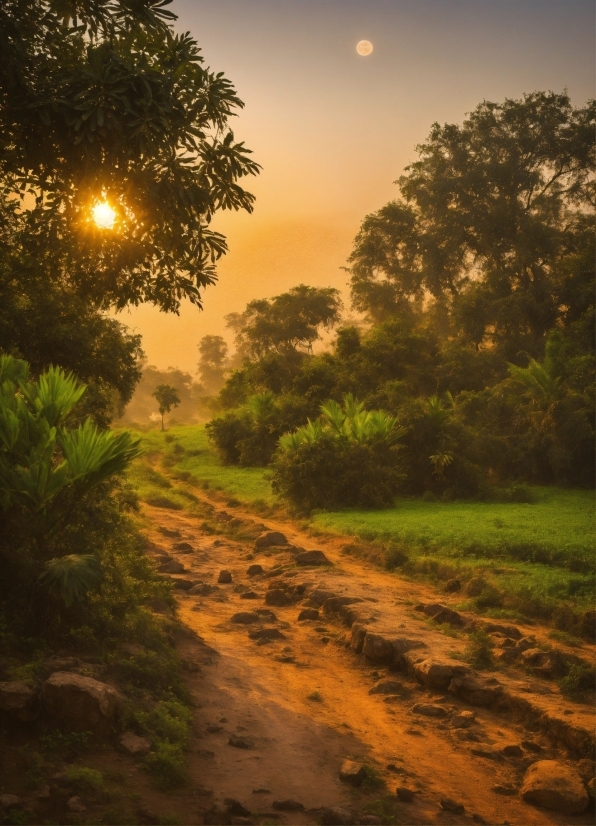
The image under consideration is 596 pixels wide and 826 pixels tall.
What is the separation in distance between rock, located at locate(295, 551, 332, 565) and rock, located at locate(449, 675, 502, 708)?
18.1 feet

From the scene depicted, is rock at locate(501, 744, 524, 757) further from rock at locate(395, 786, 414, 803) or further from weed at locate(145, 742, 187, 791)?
weed at locate(145, 742, 187, 791)

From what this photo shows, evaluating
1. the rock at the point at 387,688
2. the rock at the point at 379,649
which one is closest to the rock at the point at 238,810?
the rock at the point at 387,688

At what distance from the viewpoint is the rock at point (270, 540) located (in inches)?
576

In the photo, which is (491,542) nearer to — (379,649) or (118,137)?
(379,649)

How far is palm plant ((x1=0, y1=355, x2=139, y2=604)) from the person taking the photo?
242 inches

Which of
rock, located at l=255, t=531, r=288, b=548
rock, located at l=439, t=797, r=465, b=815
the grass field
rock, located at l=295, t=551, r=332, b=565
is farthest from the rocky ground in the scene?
rock, located at l=255, t=531, r=288, b=548

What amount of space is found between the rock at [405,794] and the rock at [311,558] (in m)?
7.47

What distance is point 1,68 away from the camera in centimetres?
786

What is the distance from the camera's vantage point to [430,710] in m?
7.19

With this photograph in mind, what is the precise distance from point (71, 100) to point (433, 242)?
28.9 meters

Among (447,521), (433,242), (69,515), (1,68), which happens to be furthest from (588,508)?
(433,242)

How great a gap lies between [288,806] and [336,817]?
1.31 ft

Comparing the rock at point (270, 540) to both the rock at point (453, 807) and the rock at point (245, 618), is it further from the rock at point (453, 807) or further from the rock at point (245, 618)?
the rock at point (453, 807)

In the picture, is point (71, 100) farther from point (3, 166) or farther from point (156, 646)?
point (156, 646)
